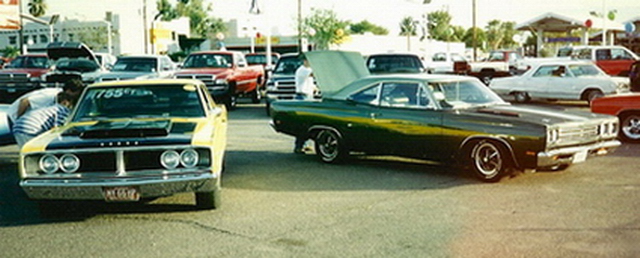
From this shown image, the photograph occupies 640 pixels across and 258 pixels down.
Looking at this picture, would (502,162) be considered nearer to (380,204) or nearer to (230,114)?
(380,204)

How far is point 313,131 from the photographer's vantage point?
10500 millimetres

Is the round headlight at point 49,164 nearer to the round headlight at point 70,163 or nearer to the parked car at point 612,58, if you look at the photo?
the round headlight at point 70,163

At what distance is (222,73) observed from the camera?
20031mm

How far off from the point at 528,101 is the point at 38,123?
A: 53.0ft

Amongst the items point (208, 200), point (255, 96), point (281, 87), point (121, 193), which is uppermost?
point (281, 87)

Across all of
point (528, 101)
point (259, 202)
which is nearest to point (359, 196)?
point (259, 202)

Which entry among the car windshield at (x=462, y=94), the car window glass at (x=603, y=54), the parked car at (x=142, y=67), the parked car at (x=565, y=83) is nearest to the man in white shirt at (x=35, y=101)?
the car windshield at (x=462, y=94)

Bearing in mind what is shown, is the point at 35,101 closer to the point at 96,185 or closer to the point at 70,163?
the point at 70,163

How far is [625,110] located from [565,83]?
7.86 metres

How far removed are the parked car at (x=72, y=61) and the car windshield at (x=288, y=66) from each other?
19.9ft

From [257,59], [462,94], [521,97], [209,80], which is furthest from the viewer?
[257,59]

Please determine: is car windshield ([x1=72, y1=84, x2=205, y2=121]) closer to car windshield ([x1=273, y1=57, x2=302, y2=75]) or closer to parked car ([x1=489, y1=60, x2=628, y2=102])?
car windshield ([x1=273, y1=57, x2=302, y2=75])

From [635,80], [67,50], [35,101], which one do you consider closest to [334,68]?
[35,101]

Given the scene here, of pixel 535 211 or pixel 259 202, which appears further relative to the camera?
pixel 259 202
